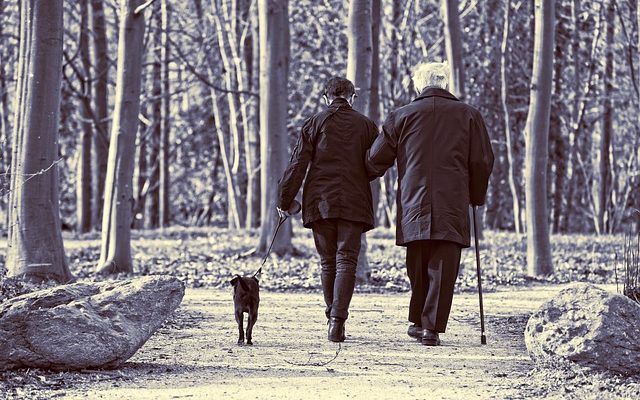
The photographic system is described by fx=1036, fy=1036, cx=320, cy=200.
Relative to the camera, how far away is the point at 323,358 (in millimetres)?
7715

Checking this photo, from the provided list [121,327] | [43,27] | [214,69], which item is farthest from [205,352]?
[214,69]

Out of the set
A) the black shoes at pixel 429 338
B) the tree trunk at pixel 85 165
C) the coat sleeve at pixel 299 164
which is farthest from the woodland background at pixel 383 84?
the black shoes at pixel 429 338

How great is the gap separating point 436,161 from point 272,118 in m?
9.75

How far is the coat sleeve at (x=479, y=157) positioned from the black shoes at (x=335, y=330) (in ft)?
4.94

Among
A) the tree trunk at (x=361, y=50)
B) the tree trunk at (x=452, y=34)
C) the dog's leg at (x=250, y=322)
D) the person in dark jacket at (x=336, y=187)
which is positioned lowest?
the dog's leg at (x=250, y=322)

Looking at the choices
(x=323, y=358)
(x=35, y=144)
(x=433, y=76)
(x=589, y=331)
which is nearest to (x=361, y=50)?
(x=35, y=144)

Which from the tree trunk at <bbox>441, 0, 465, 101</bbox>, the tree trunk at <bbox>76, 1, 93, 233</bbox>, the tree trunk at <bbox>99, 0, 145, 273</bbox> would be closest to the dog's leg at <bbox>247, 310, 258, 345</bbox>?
the tree trunk at <bbox>99, 0, 145, 273</bbox>

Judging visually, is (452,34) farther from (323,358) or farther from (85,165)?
(323,358)

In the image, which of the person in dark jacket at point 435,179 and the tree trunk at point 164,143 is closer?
the person in dark jacket at point 435,179

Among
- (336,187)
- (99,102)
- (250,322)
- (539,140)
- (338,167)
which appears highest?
(99,102)

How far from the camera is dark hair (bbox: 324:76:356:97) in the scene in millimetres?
8648

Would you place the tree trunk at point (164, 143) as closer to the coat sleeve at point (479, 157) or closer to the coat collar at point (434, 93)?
the coat collar at point (434, 93)

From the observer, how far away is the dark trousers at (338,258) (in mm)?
8477

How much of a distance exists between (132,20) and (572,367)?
9942 millimetres
